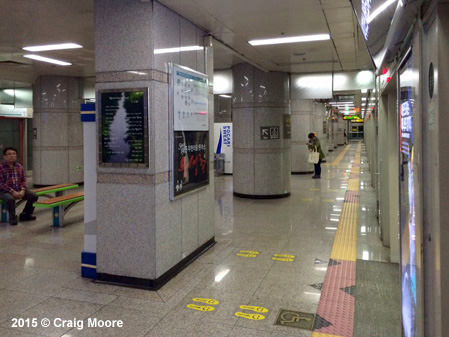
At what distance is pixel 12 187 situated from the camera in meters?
7.23

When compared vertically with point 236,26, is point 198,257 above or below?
below

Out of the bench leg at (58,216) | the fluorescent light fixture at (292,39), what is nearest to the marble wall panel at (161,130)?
the fluorescent light fixture at (292,39)

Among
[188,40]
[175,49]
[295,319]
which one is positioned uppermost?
[188,40]

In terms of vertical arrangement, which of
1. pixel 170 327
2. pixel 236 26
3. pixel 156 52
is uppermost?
pixel 236 26

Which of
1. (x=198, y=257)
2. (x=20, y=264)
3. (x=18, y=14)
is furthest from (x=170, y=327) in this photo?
(x=18, y=14)

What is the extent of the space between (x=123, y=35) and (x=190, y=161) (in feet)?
5.27

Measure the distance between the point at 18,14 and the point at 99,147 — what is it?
248 cm

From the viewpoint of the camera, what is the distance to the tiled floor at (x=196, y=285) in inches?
130

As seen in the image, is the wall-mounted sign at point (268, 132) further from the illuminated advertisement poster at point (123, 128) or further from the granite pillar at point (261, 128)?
the illuminated advertisement poster at point (123, 128)

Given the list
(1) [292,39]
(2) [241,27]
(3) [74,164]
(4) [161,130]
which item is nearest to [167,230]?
(4) [161,130]

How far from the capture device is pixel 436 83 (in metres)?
1.59

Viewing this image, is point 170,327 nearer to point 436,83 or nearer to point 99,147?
point 99,147

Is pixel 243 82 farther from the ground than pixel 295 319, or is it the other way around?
pixel 243 82

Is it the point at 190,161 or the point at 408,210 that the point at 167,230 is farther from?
the point at 408,210
